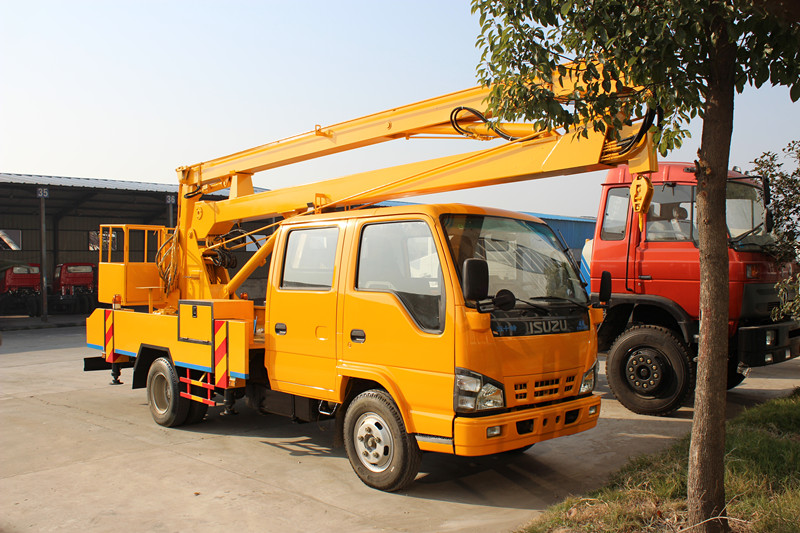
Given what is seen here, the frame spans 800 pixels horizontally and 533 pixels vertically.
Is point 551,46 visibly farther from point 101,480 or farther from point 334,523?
point 101,480

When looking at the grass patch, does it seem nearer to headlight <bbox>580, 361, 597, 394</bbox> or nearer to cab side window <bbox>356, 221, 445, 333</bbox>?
headlight <bbox>580, 361, 597, 394</bbox>

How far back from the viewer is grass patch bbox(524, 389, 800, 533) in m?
3.98

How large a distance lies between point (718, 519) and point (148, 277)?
7190 millimetres

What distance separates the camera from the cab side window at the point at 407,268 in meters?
4.91

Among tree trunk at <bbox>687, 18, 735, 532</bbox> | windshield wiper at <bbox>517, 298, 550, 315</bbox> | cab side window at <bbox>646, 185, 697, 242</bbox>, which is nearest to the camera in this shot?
tree trunk at <bbox>687, 18, 735, 532</bbox>

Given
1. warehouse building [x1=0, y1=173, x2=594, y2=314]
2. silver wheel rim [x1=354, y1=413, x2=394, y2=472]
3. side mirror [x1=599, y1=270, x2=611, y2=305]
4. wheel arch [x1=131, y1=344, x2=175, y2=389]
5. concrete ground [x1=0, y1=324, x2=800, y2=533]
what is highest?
warehouse building [x1=0, y1=173, x2=594, y2=314]

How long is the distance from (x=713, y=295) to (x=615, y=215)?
4702 mm

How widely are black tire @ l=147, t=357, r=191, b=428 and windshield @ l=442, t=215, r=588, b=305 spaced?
3.81 metres

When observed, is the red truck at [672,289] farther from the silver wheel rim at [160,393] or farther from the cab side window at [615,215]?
the silver wheel rim at [160,393]

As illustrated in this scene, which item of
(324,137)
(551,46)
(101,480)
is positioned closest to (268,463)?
(101,480)

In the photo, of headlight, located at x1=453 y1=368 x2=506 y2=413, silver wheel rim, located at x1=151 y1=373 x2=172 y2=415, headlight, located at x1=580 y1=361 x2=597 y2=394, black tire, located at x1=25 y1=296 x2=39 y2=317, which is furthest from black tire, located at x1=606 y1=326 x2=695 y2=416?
black tire, located at x1=25 y1=296 x2=39 y2=317

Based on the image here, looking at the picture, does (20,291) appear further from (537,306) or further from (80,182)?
(537,306)

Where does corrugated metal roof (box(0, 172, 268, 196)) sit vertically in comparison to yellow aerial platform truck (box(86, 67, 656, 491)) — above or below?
above

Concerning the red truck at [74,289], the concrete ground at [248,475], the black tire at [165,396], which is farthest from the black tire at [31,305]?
the black tire at [165,396]
